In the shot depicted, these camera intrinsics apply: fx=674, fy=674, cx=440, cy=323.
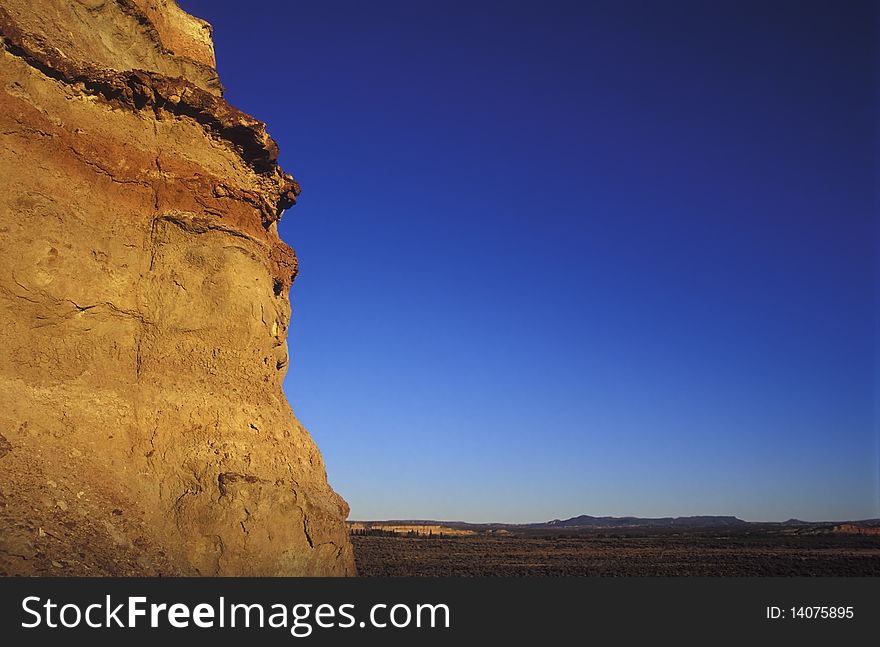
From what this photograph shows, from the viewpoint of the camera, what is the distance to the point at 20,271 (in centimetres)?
1138

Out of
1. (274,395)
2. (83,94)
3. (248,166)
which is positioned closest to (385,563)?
(274,395)

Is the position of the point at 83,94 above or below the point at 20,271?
above

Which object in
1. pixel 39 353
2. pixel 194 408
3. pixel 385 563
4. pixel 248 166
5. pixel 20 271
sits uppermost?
pixel 248 166

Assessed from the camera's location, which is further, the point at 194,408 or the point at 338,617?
the point at 194,408

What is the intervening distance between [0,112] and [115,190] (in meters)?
2.22

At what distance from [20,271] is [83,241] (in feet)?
4.10

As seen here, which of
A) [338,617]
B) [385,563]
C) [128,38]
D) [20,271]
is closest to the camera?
[338,617]

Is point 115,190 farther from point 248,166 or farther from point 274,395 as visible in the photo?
point 274,395

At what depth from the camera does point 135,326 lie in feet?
41.9

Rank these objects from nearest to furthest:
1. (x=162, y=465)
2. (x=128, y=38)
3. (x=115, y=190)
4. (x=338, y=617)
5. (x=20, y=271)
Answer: (x=338, y=617) < (x=20, y=271) < (x=162, y=465) < (x=115, y=190) < (x=128, y=38)

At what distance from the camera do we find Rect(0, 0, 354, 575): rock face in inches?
425

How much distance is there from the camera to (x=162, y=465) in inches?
477

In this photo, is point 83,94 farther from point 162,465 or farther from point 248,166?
point 162,465

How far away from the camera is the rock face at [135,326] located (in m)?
10.8
